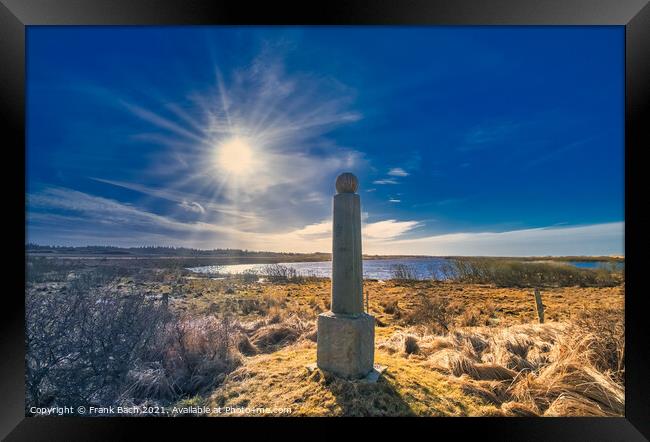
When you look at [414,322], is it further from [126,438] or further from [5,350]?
[5,350]

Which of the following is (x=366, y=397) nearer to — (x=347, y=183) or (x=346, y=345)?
(x=346, y=345)

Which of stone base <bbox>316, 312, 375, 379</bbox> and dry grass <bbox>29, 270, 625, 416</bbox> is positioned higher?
stone base <bbox>316, 312, 375, 379</bbox>

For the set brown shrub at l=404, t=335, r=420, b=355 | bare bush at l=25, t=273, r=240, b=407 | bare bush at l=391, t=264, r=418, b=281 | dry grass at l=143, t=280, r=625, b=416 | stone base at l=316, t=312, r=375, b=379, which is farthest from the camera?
bare bush at l=391, t=264, r=418, b=281

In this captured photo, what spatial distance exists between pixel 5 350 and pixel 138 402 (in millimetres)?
1694

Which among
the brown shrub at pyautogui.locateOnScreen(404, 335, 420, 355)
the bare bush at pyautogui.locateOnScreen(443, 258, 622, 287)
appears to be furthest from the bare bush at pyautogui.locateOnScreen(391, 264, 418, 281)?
the brown shrub at pyautogui.locateOnScreen(404, 335, 420, 355)

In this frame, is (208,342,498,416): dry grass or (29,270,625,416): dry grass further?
(29,270,625,416): dry grass

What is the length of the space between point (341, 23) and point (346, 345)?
359 cm

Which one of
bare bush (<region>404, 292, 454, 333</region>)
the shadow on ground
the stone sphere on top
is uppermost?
the stone sphere on top

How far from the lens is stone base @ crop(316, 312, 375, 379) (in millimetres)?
3250

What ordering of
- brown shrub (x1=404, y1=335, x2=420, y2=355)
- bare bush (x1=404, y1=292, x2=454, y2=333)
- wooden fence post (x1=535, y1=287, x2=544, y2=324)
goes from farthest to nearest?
wooden fence post (x1=535, y1=287, x2=544, y2=324)
bare bush (x1=404, y1=292, x2=454, y2=333)
brown shrub (x1=404, y1=335, x2=420, y2=355)

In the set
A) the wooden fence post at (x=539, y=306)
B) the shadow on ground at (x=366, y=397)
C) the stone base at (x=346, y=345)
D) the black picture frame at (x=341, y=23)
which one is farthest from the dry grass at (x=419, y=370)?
the wooden fence post at (x=539, y=306)

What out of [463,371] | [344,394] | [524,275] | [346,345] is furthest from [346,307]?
[524,275]

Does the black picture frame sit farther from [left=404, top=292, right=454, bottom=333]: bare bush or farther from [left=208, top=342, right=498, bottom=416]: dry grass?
[left=404, top=292, right=454, bottom=333]: bare bush

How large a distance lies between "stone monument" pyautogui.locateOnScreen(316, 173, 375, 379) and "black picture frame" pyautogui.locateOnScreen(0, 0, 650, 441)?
719 mm
